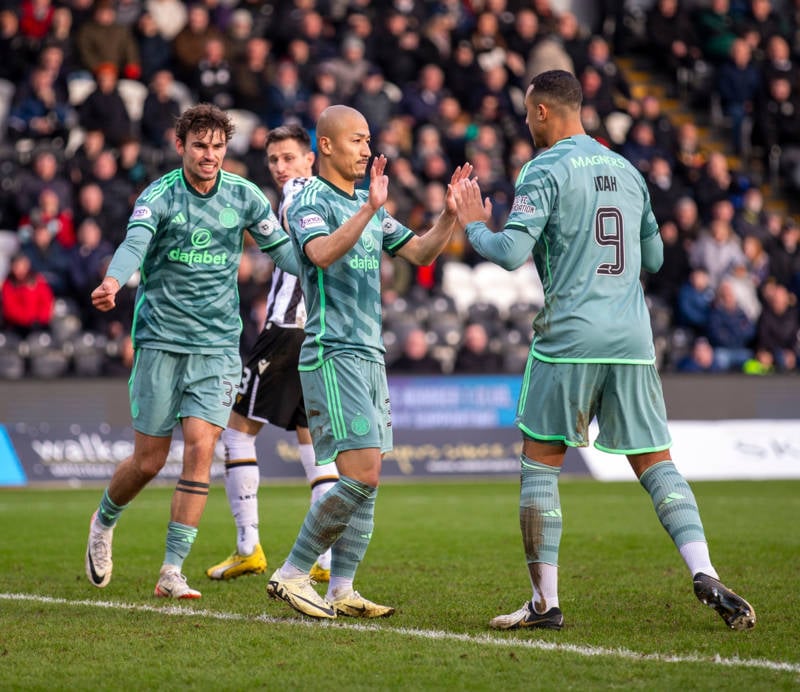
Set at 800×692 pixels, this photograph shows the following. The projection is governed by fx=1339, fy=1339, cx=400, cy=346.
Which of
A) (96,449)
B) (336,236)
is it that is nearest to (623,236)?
(336,236)

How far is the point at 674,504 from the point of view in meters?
6.51

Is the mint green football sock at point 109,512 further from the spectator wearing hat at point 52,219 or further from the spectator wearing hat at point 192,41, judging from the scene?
the spectator wearing hat at point 192,41

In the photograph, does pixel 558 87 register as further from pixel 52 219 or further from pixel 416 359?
pixel 52 219

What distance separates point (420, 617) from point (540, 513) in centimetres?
88

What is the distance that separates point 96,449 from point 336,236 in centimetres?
1062

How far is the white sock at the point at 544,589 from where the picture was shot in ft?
21.2

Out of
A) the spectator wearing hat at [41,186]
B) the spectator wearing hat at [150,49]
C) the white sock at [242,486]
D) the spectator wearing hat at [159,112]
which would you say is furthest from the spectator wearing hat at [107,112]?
the white sock at [242,486]

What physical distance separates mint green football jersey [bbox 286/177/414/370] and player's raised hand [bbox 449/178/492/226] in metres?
0.47

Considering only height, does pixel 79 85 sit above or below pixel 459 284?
above

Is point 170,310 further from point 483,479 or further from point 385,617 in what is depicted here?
point 483,479

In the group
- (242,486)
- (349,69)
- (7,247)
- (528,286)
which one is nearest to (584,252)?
(242,486)

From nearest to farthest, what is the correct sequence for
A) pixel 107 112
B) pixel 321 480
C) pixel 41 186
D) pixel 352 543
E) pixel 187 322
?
pixel 352 543
pixel 187 322
pixel 321 480
pixel 41 186
pixel 107 112

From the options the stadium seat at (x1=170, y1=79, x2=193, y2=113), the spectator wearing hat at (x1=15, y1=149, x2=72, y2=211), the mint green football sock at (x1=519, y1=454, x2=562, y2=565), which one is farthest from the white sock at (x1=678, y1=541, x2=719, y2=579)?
the stadium seat at (x1=170, y1=79, x2=193, y2=113)

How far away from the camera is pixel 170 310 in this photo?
787 centimetres
